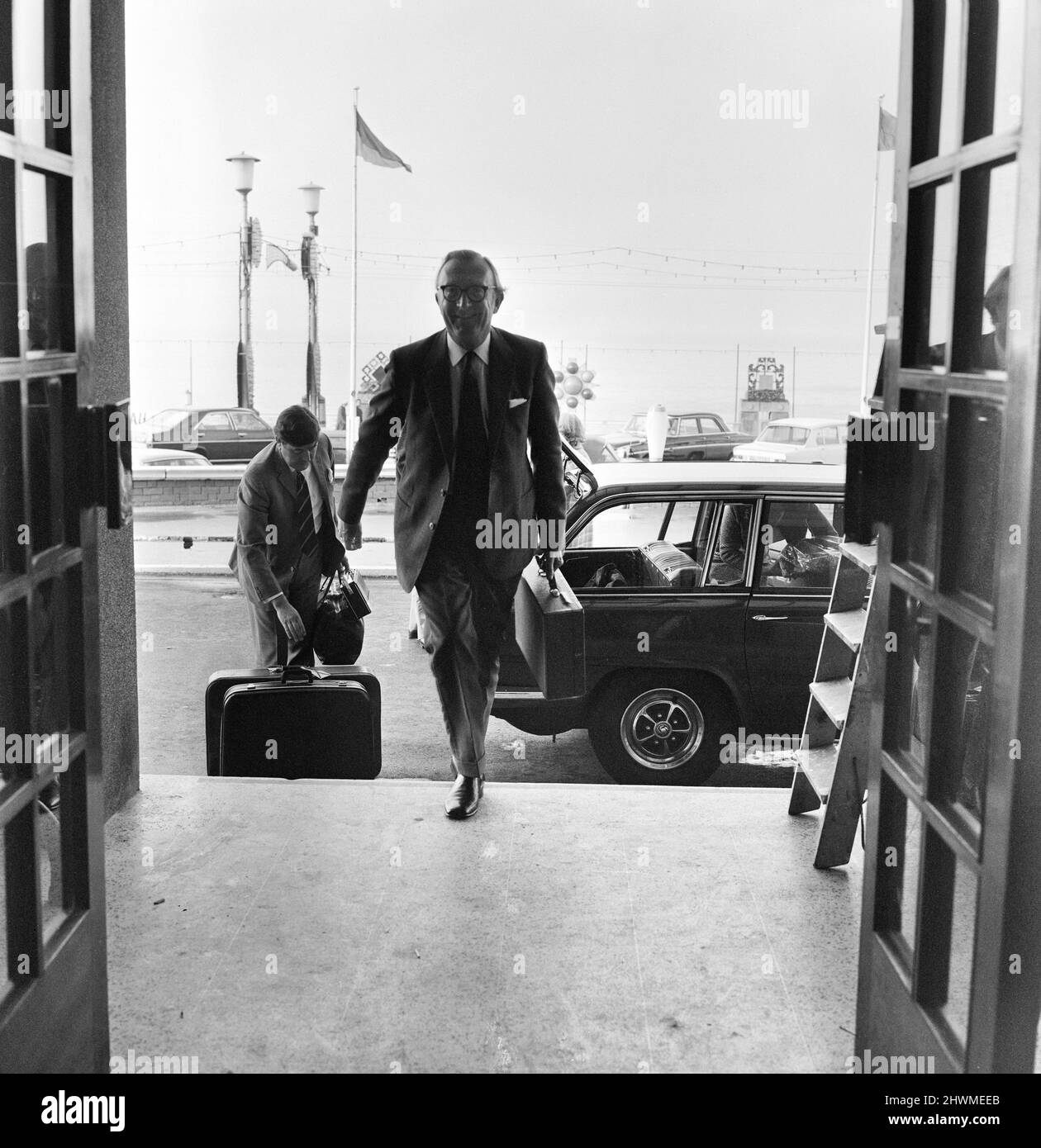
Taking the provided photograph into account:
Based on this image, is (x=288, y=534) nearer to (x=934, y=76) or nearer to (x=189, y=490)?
(x=934, y=76)

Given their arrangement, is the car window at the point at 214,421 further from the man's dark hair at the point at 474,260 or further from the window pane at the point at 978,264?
the window pane at the point at 978,264

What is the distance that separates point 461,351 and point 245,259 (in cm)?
2399

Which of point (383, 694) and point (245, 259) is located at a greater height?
point (245, 259)

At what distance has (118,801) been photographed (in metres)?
4.62

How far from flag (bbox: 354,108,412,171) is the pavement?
11.1 m

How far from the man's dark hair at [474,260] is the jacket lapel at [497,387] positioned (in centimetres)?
21

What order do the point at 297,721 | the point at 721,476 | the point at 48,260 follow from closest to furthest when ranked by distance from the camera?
1. the point at 48,260
2. the point at 297,721
3. the point at 721,476

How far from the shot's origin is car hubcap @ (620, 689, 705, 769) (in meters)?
6.48

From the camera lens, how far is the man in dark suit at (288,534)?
549 centimetres

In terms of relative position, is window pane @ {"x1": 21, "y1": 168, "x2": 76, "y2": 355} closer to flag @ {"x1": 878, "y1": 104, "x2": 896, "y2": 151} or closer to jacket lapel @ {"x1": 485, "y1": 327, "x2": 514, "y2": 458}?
jacket lapel @ {"x1": 485, "y1": 327, "x2": 514, "y2": 458}

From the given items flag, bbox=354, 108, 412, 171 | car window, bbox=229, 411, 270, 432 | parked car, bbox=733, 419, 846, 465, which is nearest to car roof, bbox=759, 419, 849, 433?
parked car, bbox=733, 419, 846, 465

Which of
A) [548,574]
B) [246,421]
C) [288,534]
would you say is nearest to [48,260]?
[548,574]

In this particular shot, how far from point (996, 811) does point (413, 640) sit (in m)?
8.97

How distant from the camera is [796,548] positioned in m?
6.36
